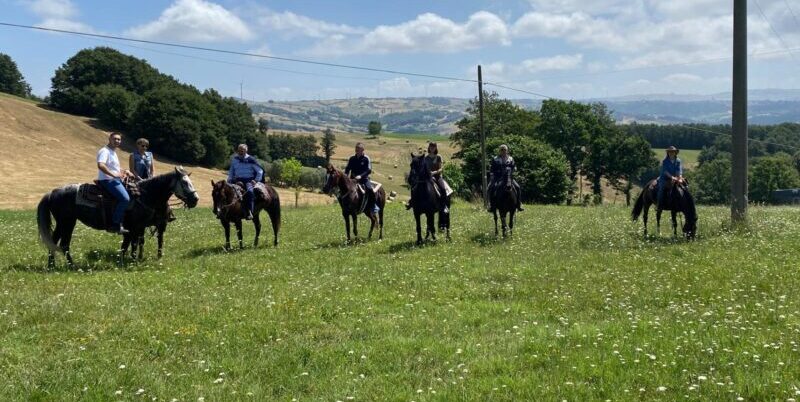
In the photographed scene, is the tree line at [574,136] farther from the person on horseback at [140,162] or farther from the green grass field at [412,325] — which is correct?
the green grass field at [412,325]

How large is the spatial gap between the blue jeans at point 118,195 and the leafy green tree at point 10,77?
119 m

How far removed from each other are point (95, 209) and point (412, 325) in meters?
9.56

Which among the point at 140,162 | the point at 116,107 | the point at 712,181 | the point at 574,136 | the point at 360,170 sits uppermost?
the point at 116,107

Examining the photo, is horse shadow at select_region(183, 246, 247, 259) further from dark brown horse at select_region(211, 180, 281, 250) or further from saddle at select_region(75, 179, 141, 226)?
saddle at select_region(75, 179, 141, 226)

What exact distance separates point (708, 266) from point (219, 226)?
1804 centimetres

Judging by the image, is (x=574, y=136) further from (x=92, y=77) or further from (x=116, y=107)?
(x=92, y=77)

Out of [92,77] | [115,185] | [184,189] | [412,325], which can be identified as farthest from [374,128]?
[412,325]

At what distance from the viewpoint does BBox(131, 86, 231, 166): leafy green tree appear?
85062 mm

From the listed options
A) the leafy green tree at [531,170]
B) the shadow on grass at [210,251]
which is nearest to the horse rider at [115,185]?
the shadow on grass at [210,251]

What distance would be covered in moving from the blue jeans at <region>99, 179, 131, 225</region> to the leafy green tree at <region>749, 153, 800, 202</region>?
10060 centimetres

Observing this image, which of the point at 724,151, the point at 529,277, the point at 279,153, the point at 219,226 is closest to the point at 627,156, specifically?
the point at 724,151

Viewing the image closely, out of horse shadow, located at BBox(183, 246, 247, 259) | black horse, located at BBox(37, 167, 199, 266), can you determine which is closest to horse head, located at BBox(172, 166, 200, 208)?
black horse, located at BBox(37, 167, 199, 266)

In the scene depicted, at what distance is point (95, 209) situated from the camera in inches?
564

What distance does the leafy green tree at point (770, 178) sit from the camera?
9388cm
